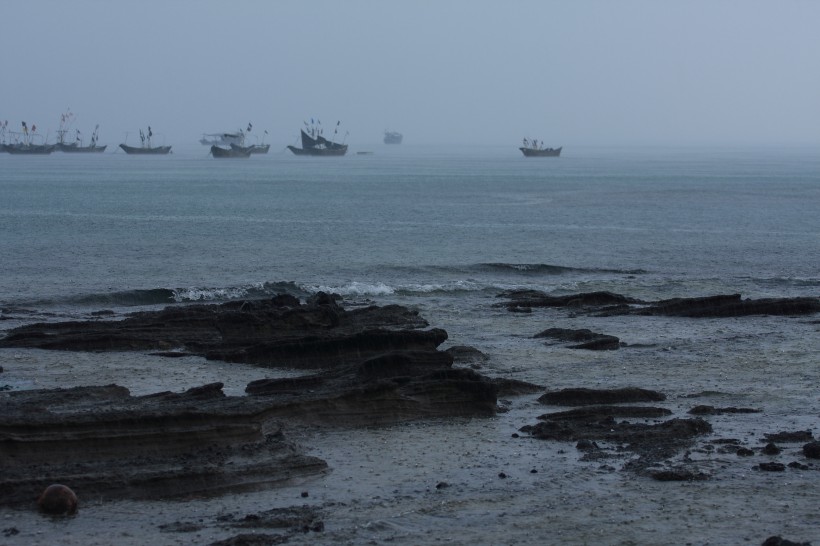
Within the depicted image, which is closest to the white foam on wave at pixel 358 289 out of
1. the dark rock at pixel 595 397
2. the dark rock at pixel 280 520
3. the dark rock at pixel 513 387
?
the dark rock at pixel 513 387

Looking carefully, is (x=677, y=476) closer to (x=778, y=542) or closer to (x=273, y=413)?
(x=778, y=542)

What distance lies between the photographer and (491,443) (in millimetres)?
17000

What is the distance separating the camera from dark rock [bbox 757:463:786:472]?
15.2 metres

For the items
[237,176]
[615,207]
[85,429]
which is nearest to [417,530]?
[85,429]

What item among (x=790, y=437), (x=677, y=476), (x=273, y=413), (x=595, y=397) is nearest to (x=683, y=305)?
(x=595, y=397)

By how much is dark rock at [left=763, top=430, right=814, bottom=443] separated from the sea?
1.90 feet

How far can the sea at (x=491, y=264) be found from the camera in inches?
923

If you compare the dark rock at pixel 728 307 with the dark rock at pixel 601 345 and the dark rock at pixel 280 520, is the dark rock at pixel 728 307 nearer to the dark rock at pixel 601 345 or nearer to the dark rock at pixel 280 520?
the dark rock at pixel 601 345

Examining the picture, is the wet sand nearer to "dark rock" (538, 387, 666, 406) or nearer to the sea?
the sea

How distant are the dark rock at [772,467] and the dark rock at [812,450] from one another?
0.71 meters

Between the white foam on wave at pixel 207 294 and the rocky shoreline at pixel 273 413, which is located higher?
the rocky shoreline at pixel 273 413

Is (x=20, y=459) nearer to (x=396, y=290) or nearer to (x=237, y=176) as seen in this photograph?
(x=396, y=290)

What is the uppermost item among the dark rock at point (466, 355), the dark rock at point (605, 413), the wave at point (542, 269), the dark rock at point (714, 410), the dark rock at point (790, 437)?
the dark rock at point (790, 437)

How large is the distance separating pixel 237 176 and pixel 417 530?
134 m
